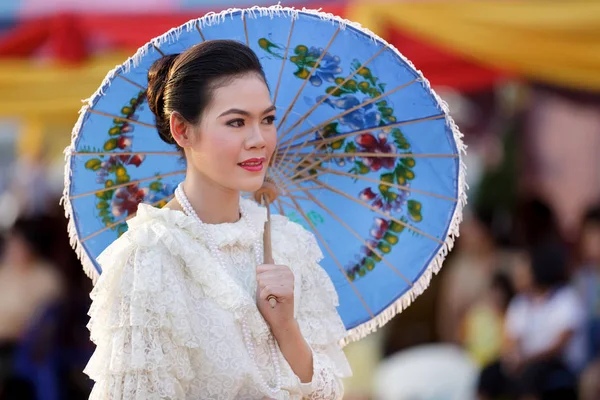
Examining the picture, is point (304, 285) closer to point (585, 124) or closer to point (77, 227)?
point (77, 227)

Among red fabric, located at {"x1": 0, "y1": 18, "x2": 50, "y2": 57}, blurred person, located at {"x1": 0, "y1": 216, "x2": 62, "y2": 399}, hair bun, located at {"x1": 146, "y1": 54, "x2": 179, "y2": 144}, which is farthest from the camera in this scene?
red fabric, located at {"x1": 0, "y1": 18, "x2": 50, "y2": 57}

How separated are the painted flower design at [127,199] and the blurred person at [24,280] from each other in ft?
15.4

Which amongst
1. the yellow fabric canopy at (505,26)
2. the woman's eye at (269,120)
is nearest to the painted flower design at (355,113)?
the woman's eye at (269,120)

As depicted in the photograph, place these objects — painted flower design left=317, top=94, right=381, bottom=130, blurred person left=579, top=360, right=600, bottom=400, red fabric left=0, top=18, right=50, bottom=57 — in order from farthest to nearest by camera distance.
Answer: red fabric left=0, top=18, right=50, bottom=57, blurred person left=579, top=360, right=600, bottom=400, painted flower design left=317, top=94, right=381, bottom=130

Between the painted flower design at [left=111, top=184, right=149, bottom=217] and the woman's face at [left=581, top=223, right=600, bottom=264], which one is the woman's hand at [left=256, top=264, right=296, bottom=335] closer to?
the painted flower design at [left=111, top=184, right=149, bottom=217]

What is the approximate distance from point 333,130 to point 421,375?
3.68 meters

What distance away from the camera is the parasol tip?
342 cm

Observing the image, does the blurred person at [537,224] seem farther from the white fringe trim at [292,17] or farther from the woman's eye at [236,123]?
the woman's eye at [236,123]

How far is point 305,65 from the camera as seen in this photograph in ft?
11.4

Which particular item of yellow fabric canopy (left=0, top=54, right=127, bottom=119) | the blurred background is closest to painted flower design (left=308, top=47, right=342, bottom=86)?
the blurred background

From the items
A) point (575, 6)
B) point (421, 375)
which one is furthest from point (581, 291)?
point (575, 6)

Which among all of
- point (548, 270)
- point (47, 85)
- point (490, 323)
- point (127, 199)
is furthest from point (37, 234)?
point (127, 199)

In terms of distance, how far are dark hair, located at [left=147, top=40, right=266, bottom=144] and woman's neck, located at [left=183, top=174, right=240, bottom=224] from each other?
175mm

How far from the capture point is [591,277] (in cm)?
660
